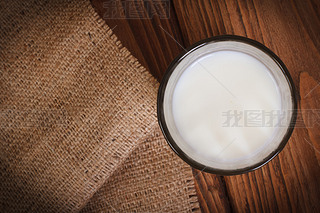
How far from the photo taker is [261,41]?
55 centimetres

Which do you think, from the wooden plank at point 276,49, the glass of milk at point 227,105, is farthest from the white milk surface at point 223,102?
the wooden plank at point 276,49

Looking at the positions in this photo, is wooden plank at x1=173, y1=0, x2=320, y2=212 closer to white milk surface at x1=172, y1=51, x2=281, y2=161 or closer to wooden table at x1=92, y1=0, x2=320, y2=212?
wooden table at x1=92, y1=0, x2=320, y2=212

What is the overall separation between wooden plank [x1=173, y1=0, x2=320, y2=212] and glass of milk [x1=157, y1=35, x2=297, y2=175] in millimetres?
87

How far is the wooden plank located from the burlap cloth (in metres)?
0.17

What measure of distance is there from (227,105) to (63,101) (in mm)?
308

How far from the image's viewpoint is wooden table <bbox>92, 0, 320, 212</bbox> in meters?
0.55

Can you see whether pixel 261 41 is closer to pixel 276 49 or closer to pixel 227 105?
pixel 276 49

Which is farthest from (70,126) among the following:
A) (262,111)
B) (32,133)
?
(262,111)

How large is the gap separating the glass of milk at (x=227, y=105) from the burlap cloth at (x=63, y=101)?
8cm

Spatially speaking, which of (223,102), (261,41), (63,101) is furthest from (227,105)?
(63,101)

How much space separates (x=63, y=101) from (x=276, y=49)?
43cm

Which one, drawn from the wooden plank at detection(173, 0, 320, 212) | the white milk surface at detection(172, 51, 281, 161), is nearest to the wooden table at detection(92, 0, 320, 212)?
the wooden plank at detection(173, 0, 320, 212)

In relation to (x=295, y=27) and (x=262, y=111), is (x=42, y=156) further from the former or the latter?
(x=295, y=27)

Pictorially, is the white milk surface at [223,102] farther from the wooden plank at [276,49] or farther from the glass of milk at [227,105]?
the wooden plank at [276,49]
